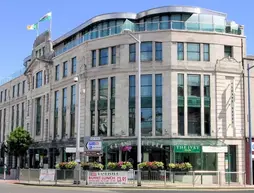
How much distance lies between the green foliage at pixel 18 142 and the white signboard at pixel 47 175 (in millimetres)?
20378

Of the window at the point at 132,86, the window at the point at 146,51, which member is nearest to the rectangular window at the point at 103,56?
the window at the point at 132,86

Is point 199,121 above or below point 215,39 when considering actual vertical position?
below

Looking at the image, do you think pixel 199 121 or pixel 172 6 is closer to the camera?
pixel 199 121

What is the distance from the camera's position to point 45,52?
59.8 metres

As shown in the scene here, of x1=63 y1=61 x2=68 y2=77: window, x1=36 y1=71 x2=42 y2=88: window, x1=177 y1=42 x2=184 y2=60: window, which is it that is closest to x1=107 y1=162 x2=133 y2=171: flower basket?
x1=177 y1=42 x2=184 y2=60: window

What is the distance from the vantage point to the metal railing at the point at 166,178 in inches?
1257

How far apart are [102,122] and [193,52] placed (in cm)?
1143

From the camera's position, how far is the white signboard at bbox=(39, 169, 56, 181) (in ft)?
114

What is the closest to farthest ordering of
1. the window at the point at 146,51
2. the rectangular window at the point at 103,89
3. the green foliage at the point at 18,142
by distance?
the window at the point at 146,51 < the rectangular window at the point at 103,89 < the green foliage at the point at 18,142

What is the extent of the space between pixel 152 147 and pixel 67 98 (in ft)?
45.3

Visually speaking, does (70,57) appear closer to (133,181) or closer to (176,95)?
(176,95)

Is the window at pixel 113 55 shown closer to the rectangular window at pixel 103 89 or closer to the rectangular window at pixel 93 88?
the rectangular window at pixel 103 89

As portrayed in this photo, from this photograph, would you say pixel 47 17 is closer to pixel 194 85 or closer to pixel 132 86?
pixel 132 86

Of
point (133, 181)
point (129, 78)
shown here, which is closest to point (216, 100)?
point (129, 78)
